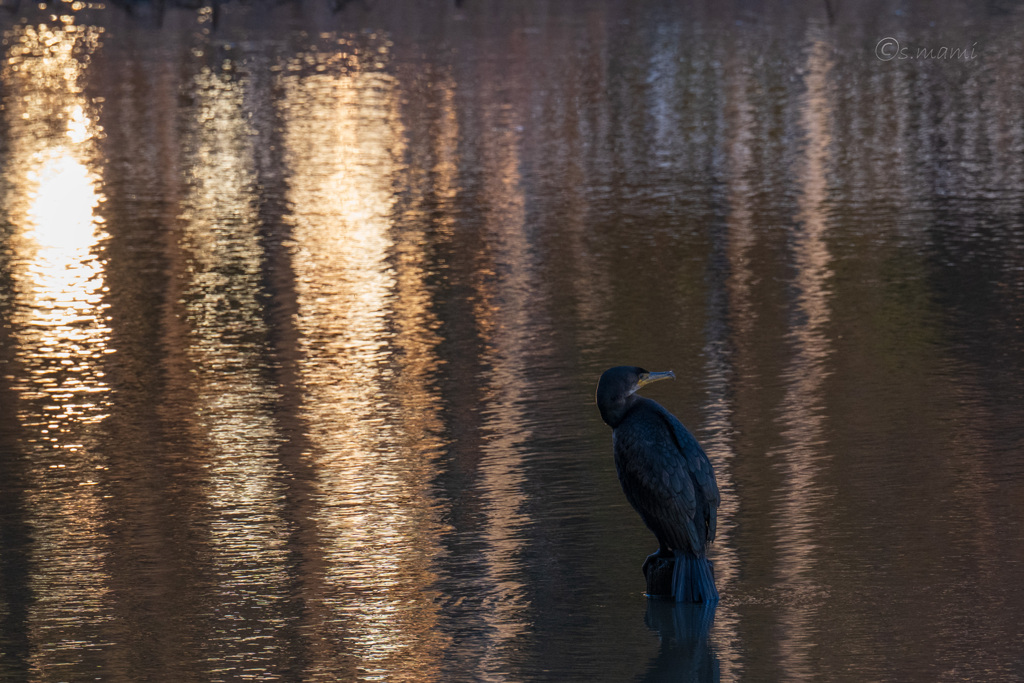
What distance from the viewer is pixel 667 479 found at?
6254mm

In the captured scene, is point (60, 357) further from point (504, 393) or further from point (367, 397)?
point (504, 393)

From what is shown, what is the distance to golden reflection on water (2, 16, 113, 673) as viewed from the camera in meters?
6.71

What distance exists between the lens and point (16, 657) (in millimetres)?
A: 6109

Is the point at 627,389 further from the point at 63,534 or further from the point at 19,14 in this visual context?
the point at 19,14

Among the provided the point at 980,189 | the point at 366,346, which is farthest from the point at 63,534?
the point at 980,189

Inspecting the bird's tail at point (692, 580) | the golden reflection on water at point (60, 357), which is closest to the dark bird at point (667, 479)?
the bird's tail at point (692, 580)

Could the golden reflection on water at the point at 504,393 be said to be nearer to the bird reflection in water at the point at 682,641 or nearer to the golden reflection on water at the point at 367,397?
the golden reflection on water at the point at 367,397

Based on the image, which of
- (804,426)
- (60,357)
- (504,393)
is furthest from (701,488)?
(60,357)

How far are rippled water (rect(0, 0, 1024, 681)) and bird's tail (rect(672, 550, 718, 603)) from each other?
7 cm

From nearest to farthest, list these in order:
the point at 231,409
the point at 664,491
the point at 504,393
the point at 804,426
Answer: the point at 664,491, the point at 804,426, the point at 231,409, the point at 504,393

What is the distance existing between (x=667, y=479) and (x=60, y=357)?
565cm

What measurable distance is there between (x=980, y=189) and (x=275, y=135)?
27.5ft

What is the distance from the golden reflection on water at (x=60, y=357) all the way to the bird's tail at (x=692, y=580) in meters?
2.20

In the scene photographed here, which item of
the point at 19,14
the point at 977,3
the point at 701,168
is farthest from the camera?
the point at 19,14
